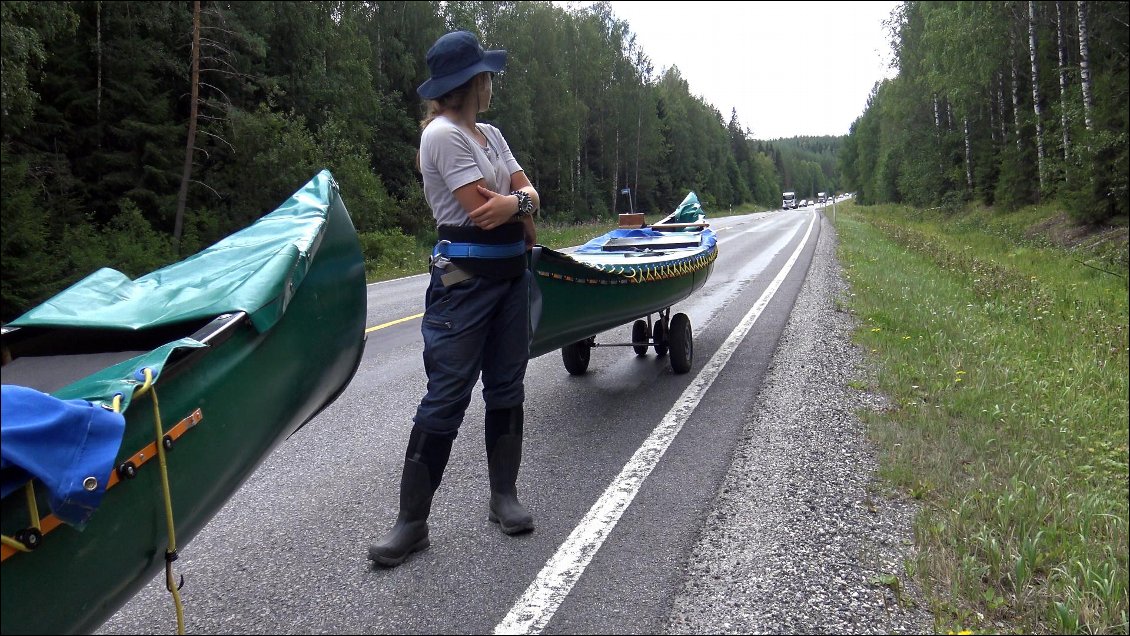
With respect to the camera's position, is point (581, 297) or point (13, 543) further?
point (581, 297)

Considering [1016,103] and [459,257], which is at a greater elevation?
[1016,103]

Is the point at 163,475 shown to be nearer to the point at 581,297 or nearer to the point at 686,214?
the point at 581,297

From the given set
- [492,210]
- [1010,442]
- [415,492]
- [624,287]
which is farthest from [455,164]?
[1010,442]

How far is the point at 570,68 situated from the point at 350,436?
39.3m

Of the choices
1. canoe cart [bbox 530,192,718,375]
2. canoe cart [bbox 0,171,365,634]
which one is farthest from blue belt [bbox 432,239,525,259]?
canoe cart [bbox 530,192,718,375]

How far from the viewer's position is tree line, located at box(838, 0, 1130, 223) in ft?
48.2

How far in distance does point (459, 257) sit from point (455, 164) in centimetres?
37

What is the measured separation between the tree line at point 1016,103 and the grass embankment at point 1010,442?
5.61 metres

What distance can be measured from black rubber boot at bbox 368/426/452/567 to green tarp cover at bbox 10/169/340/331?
817 mm

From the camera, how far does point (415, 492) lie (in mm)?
3010

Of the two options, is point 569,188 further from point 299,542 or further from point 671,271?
point 299,542

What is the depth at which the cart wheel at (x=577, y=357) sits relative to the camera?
5.98m

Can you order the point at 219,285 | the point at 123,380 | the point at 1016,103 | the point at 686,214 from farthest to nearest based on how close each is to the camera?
the point at 1016,103 → the point at 686,214 → the point at 219,285 → the point at 123,380

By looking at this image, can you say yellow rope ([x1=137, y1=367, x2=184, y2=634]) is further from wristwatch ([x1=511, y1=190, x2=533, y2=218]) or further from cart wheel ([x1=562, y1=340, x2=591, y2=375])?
cart wheel ([x1=562, y1=340, x2=591, y2=375])
